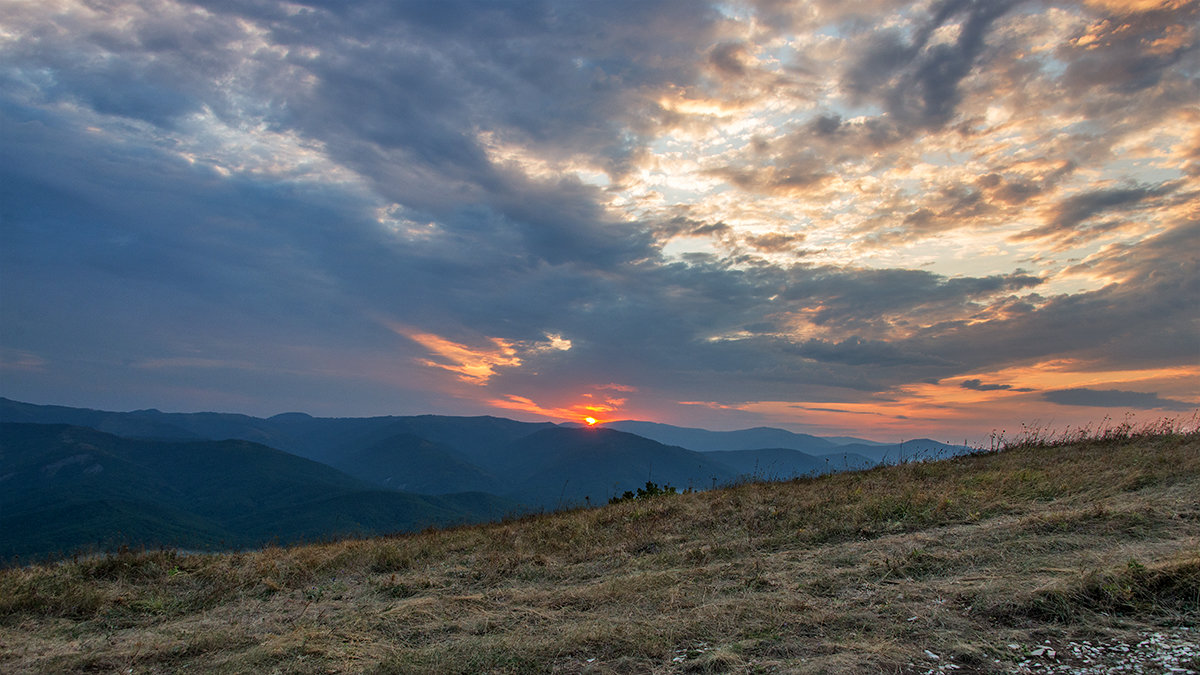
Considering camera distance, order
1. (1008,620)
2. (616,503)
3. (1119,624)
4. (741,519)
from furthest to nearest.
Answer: (616,503)
(741,519)
(1008,620)
(1119,624)

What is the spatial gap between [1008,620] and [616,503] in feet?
44.4

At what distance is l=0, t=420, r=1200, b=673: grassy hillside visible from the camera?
5695 mm

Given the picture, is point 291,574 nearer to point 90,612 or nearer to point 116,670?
point 90,612

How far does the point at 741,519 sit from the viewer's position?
495 inches

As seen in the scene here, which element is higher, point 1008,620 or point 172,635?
point 1008,620

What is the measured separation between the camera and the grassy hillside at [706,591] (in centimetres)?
570

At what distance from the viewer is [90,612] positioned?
934 centimetres

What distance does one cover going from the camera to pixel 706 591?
313 inches

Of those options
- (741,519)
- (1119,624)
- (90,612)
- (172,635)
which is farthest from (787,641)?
(90,612)

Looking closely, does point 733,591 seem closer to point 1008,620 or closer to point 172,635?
point 1008,620

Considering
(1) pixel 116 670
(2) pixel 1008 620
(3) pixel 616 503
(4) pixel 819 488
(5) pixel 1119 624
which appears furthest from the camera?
(3) pixel 616 503

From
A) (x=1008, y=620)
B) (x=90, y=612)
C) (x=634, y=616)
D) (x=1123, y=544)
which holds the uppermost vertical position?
(x=1123, y=544)

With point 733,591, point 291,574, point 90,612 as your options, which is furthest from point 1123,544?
point 90,612

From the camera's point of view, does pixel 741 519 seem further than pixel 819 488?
No
